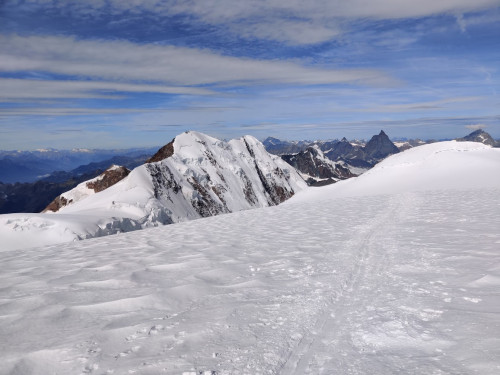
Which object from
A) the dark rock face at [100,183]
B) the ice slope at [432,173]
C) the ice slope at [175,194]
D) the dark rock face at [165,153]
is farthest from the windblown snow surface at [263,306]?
the dark rock face at [165,153]

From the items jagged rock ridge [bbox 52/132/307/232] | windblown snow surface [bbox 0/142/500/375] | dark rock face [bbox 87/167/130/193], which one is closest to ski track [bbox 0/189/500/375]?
windblown snow surface [bbox 0/142/500/375]

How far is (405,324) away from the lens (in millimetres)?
Result: 4770

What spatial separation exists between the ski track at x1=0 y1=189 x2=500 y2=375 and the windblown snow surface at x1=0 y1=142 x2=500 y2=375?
0.02 meters

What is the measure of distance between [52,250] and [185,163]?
68985 millimetres

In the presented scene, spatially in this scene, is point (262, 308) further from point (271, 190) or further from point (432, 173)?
point (271, 190)

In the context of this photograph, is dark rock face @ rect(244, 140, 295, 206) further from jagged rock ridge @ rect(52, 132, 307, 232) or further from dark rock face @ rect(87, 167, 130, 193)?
dark rock face @ rect(87, 167, 130, 193)

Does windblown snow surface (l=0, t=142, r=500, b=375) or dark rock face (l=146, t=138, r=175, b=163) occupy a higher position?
dark rock face (l=146, t=138, r=175, b=163)

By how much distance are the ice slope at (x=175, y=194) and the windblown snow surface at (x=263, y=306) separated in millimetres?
13179

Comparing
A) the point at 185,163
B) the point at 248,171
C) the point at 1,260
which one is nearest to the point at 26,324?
the point at 1,260

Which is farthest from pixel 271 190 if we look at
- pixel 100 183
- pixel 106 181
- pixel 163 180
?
pixel 100 183

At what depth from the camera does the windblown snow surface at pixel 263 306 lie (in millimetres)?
4000

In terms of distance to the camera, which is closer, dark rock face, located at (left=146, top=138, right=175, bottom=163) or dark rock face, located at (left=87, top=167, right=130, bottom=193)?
dark rock face, located at (left=87, top=167, right=130, bottom=193)

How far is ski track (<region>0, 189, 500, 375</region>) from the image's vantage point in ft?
13.1

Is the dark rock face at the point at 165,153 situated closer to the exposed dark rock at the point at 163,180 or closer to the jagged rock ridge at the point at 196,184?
the jagged rock ridge at the point at 196,184
